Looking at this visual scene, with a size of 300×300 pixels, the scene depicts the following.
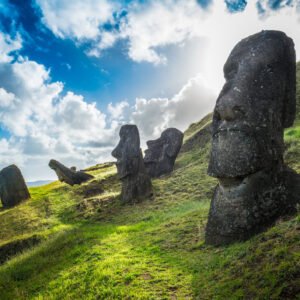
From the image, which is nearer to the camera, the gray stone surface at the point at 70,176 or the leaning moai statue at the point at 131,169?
the leaning moai statue at the point at 131,169

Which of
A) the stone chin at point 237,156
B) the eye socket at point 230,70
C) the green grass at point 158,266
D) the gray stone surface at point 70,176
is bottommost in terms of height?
the green grass at point 158,266

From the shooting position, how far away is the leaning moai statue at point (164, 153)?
30.8 metres

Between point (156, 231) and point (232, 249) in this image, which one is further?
point (156, 231)

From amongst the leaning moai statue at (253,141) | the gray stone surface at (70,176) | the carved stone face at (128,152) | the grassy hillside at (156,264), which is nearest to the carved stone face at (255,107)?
the leaning moai statue at (253,141)

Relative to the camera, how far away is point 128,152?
2320 cm

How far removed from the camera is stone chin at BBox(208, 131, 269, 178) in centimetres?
862

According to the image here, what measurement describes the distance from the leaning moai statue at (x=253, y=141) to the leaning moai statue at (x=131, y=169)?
13.3 meters

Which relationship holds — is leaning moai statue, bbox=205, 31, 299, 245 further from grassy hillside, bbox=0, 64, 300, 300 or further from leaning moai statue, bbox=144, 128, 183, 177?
leaning moai statue, bbox=144, 128, 183, 177

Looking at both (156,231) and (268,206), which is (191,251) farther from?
(156,231)

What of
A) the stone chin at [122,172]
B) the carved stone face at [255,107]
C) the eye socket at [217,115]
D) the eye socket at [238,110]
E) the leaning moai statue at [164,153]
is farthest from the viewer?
the leaning moai statue at [164,153]

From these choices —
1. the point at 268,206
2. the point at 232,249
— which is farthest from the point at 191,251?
the point at 268,206

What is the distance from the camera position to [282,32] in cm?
973

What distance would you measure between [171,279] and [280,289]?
9.79 feet

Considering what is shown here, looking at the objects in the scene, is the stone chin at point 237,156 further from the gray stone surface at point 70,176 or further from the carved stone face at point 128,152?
the gray stone surface at point 70,176
